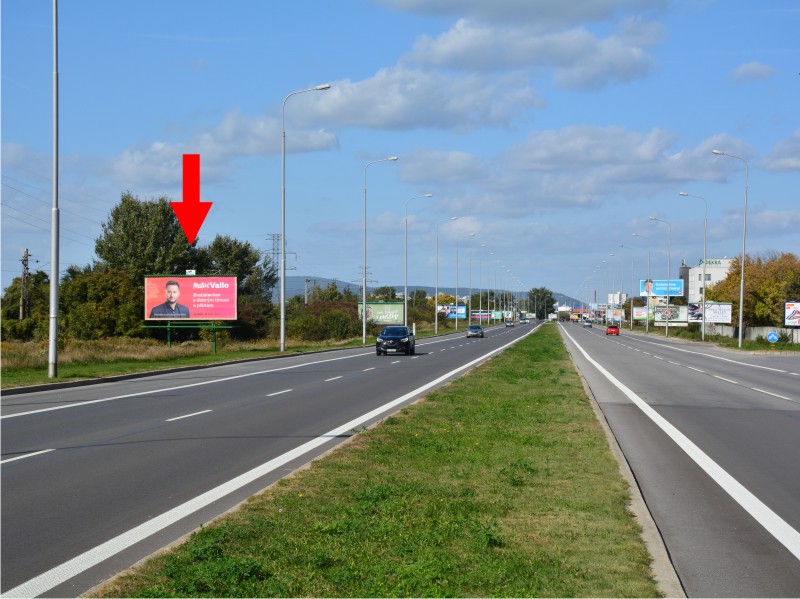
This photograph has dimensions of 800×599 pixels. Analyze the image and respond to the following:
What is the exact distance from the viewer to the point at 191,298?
4884 cm

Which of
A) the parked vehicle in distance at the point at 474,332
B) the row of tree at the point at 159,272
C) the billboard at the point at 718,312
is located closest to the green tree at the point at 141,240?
the row of tree at the point at 159,272

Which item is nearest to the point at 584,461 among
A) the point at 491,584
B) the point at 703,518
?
the point at 703,518

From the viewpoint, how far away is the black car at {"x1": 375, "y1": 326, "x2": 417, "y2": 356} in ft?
159

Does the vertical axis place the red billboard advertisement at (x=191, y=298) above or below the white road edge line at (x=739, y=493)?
above

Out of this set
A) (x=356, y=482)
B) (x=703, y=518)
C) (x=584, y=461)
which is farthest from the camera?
(x=584, y=461)

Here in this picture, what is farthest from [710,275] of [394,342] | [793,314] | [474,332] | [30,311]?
[394,342]

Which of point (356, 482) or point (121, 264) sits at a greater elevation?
point (121, 264)

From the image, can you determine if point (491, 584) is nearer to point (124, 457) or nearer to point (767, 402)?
point (124, 457)

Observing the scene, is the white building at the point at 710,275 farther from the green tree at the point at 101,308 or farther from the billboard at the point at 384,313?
the green tree at the point at 101,308

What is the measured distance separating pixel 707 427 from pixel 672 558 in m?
10.3

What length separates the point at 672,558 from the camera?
23.8 feet

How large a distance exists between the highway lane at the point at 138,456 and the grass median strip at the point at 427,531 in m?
0.62

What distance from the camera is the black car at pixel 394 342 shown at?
4847 cm

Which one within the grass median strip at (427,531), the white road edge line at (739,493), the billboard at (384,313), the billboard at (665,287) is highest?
the billboard at (665,287)
